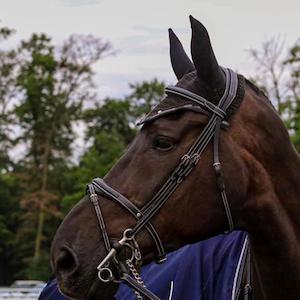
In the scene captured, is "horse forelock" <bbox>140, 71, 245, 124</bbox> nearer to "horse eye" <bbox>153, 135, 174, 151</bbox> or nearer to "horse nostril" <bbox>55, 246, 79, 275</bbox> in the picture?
"horse eye" <bbox>153, 135, 174, 151</bbox>

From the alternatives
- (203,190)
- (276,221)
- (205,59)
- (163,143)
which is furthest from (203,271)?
(205,59)

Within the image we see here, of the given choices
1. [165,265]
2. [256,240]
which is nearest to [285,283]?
[256,240]

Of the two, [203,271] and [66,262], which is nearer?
[66,262]

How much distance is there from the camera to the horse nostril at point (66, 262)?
3242 millimetres

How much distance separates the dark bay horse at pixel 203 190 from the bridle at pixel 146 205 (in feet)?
0.04

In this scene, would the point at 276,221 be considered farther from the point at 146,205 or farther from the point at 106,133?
the point at 106,133

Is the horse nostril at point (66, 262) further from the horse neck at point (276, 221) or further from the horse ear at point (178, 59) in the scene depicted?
the horse ear at point (178, 59)

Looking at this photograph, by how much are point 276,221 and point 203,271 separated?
93 cm

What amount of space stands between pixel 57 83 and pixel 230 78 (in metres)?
39.9

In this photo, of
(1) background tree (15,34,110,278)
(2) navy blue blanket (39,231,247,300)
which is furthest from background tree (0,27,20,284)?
(2) navy blue blanket (39,231,247,300)

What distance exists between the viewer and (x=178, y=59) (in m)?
3.84

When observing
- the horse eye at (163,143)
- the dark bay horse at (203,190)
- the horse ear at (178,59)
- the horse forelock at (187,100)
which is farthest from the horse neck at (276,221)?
the horse ear at (178,59)

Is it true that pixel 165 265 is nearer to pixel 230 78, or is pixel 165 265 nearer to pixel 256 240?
pixel 256 240

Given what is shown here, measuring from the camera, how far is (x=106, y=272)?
10.8 ft
